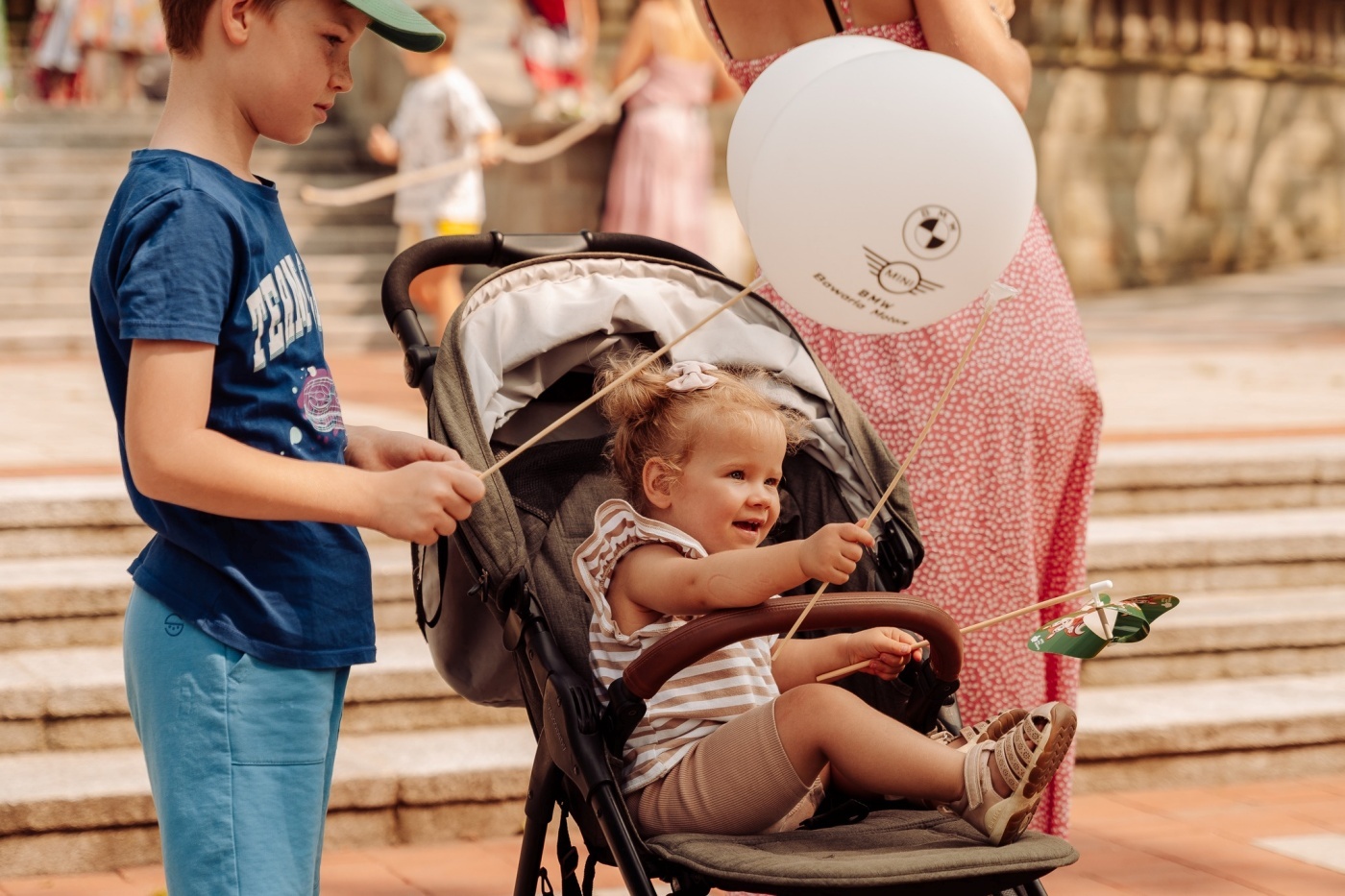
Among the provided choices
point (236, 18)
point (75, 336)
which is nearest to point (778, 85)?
point (236, 18)

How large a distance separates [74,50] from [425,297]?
9.65 metres

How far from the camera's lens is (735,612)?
224 cm

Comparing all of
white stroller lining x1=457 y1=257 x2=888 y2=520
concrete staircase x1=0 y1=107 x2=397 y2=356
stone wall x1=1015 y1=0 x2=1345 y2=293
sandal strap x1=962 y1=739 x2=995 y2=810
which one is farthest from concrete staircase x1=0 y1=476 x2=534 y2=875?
stone wall x1=1015 y1=0 x2=1345 y2=293

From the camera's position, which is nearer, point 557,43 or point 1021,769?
point 1021,769

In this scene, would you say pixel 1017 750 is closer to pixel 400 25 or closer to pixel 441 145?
pixel 400 25

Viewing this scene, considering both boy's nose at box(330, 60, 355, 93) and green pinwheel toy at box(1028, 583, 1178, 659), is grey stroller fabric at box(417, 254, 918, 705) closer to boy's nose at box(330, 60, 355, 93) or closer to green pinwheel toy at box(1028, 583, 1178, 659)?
green pinwheel toy at box(1028, 583, 1178, 659)

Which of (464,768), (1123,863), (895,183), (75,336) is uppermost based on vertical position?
(895,183)

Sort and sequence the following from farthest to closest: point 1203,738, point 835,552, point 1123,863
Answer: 1. point 1203,738
2. point 1123,863
3. point 835,552

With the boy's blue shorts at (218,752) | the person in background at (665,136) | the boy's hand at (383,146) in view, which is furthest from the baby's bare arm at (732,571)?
the person in background at (665,136)

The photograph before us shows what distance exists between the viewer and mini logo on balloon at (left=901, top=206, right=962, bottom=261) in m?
2.12

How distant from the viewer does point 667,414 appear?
8.38 ft

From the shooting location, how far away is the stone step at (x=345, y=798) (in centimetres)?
372

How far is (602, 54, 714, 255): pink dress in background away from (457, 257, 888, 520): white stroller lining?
6.42 metres

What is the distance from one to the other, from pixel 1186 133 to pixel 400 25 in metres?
12.1
